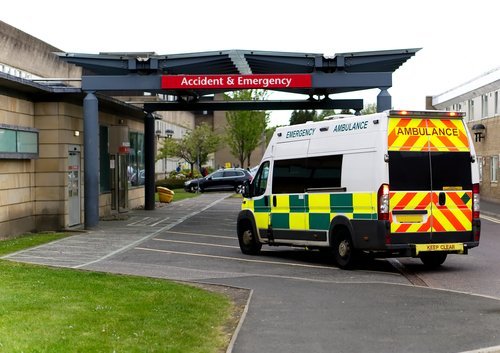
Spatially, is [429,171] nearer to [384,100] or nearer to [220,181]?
[384,100]

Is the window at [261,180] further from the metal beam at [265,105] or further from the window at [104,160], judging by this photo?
Result: the metal beam at [265,105]

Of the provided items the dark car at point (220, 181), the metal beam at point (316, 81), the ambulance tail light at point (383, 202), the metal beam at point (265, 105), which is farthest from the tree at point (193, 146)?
the ambulance tail light at point (383, 202)

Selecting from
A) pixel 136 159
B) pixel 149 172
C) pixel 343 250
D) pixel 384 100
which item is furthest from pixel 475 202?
pixel 136 159

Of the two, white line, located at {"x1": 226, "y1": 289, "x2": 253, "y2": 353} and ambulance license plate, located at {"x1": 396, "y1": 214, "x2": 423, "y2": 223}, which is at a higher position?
ambulance license plate, located at {"x1": 396, "y1": 214, "x2": 423, "y2": 223}

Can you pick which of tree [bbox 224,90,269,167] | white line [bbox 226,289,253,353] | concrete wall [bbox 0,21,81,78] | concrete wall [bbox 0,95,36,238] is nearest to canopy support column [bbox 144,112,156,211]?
concrete wall [bbox 0,21,81,78]

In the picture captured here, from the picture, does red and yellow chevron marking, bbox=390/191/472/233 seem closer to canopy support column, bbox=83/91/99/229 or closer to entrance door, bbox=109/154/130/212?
canopy support column, bbox=83/91/99/229

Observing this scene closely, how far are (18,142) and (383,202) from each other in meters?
11.5

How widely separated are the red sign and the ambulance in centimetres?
812

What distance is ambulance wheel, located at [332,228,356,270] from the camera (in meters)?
13.8

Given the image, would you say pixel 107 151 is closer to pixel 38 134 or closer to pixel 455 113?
pixel 38 134

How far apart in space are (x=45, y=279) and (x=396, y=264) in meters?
6.44

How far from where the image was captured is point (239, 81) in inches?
899

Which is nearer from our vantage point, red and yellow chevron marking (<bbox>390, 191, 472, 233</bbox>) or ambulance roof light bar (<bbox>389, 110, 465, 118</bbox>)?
red and yellow chevron marking (<bbox>390, 191, 472, 233</bbox>)

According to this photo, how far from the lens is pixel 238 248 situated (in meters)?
18.2
